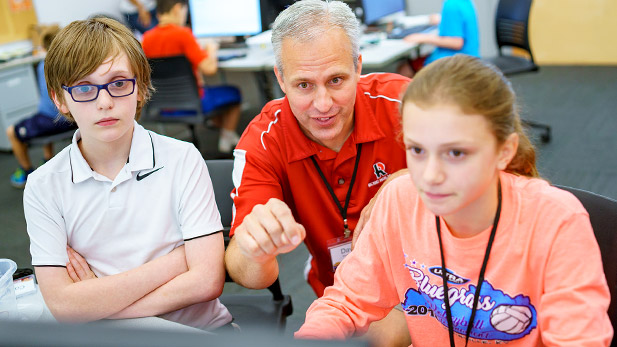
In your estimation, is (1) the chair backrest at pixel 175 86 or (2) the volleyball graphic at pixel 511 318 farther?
(1) the chair backrest at pixel 175 86


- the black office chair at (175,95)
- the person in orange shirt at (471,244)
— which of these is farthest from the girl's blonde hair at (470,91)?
the black office chair at (175,95)

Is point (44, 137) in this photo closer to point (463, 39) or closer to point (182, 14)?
point (182, 14)

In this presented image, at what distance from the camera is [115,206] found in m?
1.44

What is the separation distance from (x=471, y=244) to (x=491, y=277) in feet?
0.23

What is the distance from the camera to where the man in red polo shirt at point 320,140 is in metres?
1.50

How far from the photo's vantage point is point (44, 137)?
418 centimetres

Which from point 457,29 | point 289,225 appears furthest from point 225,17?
point 289,225

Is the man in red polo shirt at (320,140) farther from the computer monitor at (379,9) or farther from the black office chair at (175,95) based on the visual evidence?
the computer monitor at (379,9)

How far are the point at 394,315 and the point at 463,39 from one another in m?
2.68

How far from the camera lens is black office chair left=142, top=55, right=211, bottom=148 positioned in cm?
398

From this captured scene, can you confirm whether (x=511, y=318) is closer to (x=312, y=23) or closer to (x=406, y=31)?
(x=312, y=23)

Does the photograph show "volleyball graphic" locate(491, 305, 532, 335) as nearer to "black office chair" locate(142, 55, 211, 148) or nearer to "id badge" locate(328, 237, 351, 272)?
"id badge" locate(328, 237, 351, 272)

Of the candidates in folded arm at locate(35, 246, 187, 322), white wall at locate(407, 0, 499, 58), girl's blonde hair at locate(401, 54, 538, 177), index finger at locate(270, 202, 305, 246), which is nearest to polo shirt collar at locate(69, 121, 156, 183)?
folded arm at locate(35, 246, 187, 322)

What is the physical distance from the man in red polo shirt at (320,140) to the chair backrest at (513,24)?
2882 millimetres
